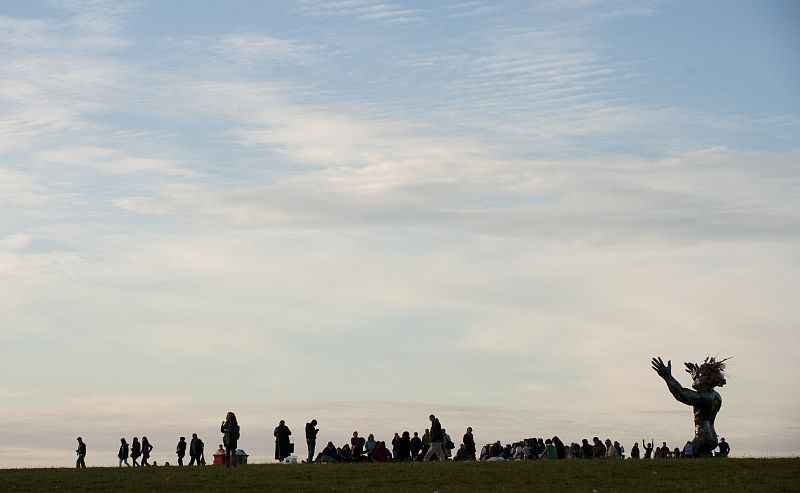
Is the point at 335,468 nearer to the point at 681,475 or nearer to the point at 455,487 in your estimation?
the point at 455,487

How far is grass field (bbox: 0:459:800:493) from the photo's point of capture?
43438 mm

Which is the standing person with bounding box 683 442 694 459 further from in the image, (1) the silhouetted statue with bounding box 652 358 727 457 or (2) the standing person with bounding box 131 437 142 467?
(2) the standing person with bounding box 131 437 142 467

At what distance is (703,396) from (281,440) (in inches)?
693

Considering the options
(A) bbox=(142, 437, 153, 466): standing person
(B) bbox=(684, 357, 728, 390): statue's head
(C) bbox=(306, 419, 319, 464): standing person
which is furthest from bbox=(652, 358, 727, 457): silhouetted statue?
(A) bbox=(142, 437, 153, 466): standing person

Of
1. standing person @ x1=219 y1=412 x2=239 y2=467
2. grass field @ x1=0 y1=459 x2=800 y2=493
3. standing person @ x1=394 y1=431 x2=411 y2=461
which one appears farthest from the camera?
standing person @ x1=394 y1=431 x2=411 y2=461

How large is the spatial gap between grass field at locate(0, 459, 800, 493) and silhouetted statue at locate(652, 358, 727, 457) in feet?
20.9

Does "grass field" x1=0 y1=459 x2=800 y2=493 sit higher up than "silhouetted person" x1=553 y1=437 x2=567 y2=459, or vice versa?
"silhouetted person" x1=553 y1=437 x2=567 y2=459

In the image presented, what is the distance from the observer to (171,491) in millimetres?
43844

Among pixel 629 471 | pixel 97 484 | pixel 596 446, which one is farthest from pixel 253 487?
pixel 596 446

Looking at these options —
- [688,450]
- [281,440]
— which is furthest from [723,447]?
[281,440]

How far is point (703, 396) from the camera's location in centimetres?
5550

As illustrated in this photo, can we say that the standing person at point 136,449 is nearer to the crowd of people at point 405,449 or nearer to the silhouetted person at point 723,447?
the crowd of people at point 405,449

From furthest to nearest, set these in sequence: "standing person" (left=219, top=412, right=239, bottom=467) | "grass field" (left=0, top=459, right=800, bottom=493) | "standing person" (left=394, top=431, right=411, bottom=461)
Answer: "standing person" (left=394, top=431, right=411, bottom=461), "standing person" (left=219, top=412, right=239, bottom=467), "grass field" (left=0, top=459, right=800, bottom=493)

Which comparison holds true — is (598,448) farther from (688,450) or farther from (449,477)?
(449,477)
